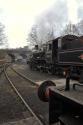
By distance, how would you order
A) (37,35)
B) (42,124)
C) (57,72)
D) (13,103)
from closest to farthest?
(42,124), (13,103), (57,72), (37,35)

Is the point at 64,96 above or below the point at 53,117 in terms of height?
above

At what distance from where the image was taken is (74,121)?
352 cm

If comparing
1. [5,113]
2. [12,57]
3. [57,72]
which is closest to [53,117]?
[5,113]

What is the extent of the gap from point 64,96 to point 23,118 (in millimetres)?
3698

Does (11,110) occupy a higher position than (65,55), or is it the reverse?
(65,55)

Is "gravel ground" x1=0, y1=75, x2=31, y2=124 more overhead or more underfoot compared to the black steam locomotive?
more underfoot

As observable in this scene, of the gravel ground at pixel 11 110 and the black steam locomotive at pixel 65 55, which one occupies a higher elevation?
the black steam locomotive at pixel 65 55

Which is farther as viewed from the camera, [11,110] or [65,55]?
[65,55]

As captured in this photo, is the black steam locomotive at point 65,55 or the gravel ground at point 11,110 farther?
the black steam locomotive at point 65,55

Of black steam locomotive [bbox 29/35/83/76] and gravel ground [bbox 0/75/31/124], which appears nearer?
gravel ground [bbox 0/75/31/124]

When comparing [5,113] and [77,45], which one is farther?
[77,45]

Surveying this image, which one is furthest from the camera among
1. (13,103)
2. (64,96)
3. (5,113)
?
(13,103)

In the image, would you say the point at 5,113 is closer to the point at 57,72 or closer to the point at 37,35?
the point at 57,72

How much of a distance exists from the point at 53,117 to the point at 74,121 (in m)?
0.62
